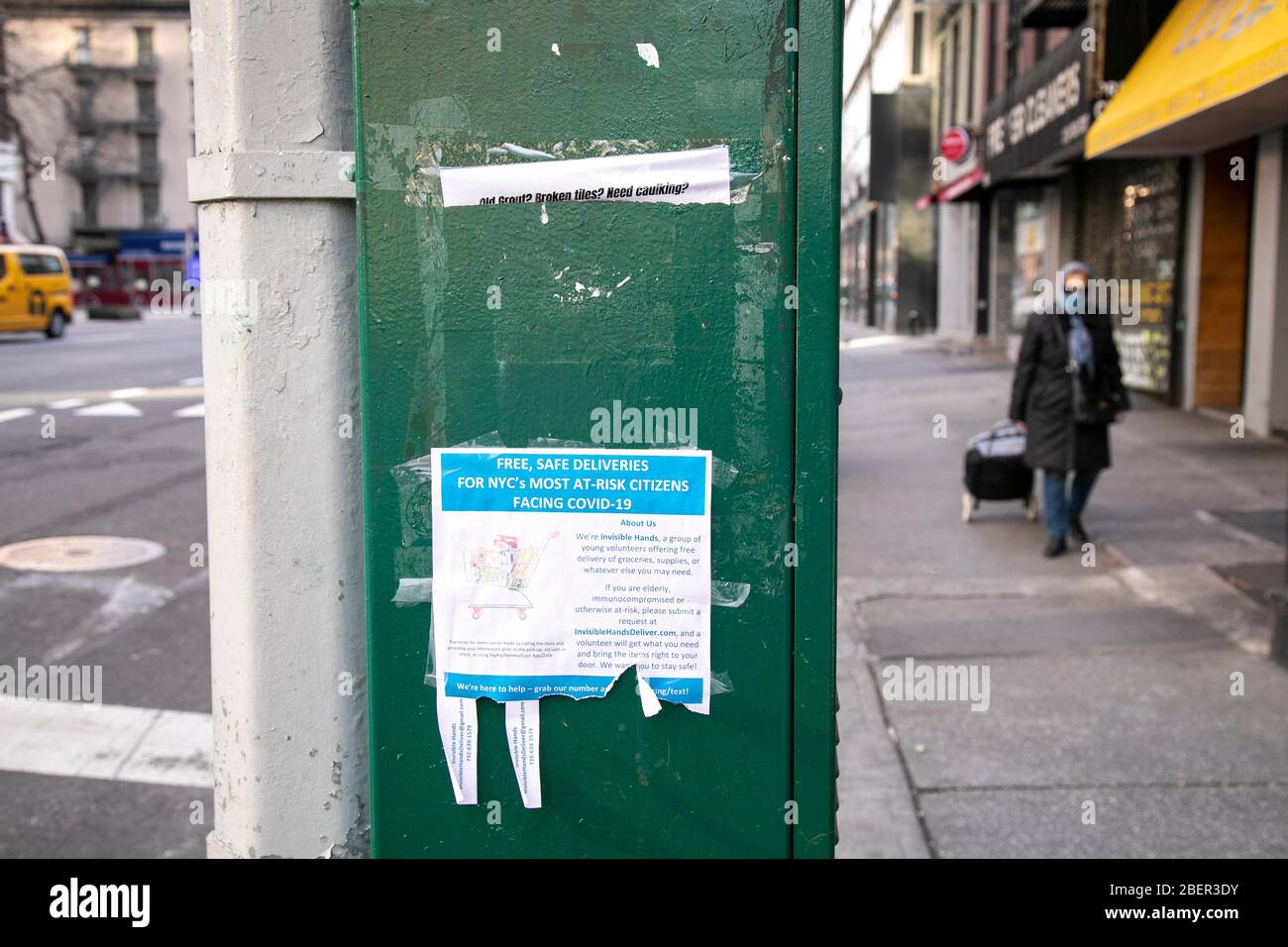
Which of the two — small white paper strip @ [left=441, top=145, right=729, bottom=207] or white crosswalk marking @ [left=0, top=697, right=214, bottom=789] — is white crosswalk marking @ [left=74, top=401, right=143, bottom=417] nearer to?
white crosswalk marking @ [left=0, top=697, right=214, bottom=789]

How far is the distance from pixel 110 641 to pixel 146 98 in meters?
72.1

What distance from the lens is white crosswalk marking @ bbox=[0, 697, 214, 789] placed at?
4855 millimetres

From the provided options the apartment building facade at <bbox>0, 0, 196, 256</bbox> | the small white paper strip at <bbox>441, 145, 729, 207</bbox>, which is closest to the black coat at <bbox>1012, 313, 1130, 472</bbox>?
the small white paper strip at <bbox>441, 145, 729, 207</bbox>

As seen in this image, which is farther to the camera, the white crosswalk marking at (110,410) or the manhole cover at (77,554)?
the white crosswalk marking at (110,410)

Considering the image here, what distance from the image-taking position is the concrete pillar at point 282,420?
205 cm

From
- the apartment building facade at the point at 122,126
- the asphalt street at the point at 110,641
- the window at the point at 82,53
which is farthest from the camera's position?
the apartment building facade at the point at 122,126

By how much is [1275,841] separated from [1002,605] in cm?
306

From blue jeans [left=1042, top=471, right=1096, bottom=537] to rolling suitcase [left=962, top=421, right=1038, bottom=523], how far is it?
692 mm

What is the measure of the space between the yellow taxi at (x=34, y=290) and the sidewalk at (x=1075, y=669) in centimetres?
2668

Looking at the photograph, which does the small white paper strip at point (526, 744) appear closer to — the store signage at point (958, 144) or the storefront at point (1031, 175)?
the storefront at point (1031, 175)

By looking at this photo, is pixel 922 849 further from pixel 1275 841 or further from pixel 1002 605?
pixel 1002 605

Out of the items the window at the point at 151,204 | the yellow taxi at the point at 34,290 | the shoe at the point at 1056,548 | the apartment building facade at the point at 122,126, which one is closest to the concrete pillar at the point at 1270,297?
the shoe at the point at 1056,548

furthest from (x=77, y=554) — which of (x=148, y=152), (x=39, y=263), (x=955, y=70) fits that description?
(x=148, y=152)
